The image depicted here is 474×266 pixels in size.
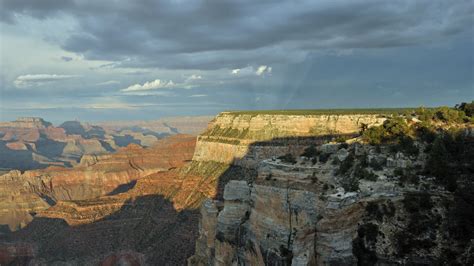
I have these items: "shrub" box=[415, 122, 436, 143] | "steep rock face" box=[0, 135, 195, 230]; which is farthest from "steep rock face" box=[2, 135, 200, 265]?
"steep rock face" box=[0, 135, 195, 230]

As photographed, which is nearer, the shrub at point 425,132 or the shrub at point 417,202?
the shrub at point 417,202

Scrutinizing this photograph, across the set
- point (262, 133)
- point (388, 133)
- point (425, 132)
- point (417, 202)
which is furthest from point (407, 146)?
point (262, 133)

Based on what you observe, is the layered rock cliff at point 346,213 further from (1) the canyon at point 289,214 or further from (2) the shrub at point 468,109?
(2) the shrub at point 468,109

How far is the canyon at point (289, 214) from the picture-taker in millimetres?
26703

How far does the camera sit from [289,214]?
2877cm

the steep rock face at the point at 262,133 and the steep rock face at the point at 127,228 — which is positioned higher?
the steep rock face at the point at 262,133

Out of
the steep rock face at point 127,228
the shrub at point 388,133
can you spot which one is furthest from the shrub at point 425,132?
the steep rock face at point 127,228

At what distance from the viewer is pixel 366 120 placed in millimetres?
75188

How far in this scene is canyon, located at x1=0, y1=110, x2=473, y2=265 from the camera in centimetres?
2670

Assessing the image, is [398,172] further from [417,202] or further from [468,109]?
[468,109]

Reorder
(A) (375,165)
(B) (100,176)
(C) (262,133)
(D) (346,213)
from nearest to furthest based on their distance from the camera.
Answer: (D) (346,213) < (A) (375,165) < (C) (262,133) < (B) (100,176)

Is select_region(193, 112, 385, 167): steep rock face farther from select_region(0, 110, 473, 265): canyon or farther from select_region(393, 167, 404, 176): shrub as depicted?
select_region(393, 167, 404, 176): shrub

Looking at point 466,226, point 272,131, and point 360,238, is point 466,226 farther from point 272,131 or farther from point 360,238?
point 272,131

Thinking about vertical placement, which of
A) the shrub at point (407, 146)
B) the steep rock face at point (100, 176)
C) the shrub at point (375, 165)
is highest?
the shrub at point (407, 146)
